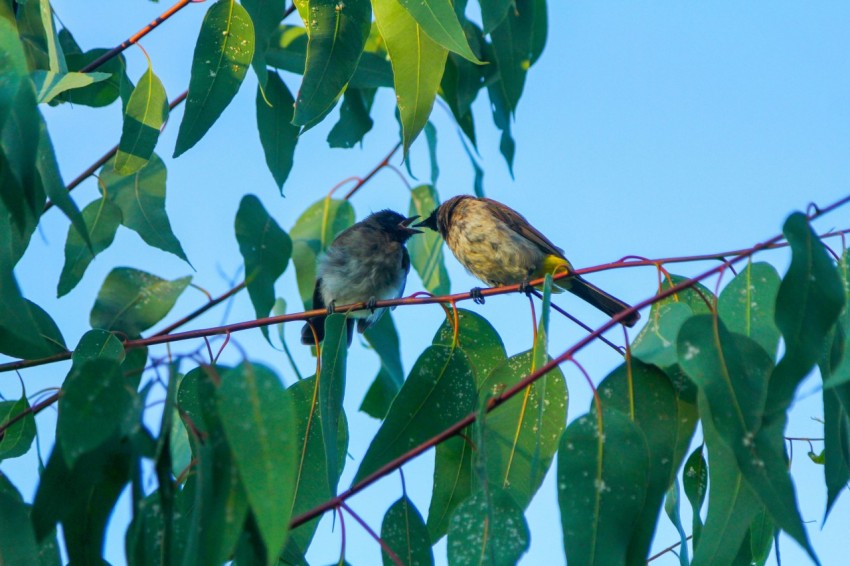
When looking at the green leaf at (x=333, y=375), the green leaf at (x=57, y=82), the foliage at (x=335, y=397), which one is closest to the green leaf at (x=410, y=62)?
the foliage at (x=335, y=397)

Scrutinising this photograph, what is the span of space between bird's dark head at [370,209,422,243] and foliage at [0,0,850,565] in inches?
94.1

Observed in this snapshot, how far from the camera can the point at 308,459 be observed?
2781 mm

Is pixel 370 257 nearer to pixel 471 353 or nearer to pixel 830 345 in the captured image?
pixel 471 353

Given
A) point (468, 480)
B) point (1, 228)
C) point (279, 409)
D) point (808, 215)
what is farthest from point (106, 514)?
point (808, 215)

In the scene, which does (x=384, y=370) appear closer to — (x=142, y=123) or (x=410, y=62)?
(x=142, y=123)

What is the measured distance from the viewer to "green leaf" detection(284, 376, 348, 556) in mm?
2631

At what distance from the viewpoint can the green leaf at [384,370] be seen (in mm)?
4180

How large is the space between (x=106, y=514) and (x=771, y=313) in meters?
1.61

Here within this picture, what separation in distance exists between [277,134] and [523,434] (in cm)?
140

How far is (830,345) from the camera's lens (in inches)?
93.7

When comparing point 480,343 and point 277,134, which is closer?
point 480,343

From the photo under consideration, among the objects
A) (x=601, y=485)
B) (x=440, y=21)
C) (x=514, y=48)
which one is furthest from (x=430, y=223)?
(x=601, y=485)

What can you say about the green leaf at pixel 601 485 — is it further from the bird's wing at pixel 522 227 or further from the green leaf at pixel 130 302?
the bird's wing at pixel 522 227

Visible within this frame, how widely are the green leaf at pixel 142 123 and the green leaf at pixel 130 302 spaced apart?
0.35m
